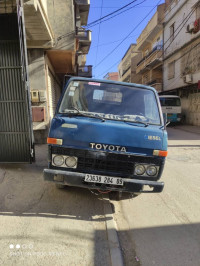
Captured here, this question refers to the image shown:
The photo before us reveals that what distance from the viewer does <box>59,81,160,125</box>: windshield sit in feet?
11.6

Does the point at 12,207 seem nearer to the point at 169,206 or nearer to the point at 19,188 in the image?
the point at 19,188

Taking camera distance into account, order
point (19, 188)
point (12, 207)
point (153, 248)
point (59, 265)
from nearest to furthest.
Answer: point (59, 265) < point (153, 248) < point (12, 207) < point (19, 188)

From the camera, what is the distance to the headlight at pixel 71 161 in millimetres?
3107

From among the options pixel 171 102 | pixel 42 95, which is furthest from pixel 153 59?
pixel 42 95

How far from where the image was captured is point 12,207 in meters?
3.39

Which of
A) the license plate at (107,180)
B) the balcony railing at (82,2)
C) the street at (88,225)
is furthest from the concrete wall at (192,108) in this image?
the license plate at (107,180)

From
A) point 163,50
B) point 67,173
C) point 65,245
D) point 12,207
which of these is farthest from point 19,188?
point 163,50

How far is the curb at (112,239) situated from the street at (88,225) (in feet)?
0.10

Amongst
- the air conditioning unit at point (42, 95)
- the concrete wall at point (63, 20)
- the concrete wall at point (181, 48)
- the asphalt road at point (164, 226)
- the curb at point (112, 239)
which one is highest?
the concrete wall at point (181, 48)

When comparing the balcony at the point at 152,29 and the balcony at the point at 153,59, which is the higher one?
the balcony at the point at 152,29

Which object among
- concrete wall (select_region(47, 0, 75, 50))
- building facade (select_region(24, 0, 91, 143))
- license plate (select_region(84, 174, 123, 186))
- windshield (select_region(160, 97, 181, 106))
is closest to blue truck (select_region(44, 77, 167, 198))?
license plate (select_region(84, 174, 123, 186))

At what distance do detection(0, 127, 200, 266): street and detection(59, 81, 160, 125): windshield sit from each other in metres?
1.60

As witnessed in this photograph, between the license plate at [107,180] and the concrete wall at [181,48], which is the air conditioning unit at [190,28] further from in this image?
the license plate at [107,180]

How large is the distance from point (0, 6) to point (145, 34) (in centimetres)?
2714
